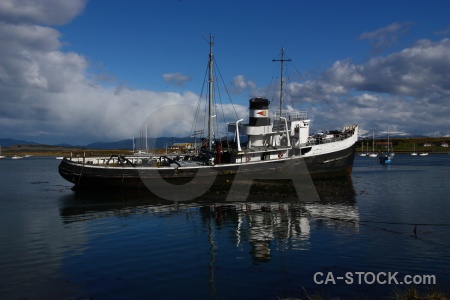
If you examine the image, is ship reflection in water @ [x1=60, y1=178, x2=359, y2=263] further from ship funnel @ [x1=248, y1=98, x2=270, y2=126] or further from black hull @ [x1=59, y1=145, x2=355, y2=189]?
ship funnel @ [x1=248, y1=98, x2=270, y2=126]

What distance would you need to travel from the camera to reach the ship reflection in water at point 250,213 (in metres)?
18.0

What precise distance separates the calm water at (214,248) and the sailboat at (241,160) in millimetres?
5880

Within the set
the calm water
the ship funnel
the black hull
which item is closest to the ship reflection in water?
the calm water

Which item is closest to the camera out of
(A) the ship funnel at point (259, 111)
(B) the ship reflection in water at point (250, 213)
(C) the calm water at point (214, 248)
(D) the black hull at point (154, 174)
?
(C) the calm water at point (214, 248)

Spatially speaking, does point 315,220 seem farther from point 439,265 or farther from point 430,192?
point 430,192

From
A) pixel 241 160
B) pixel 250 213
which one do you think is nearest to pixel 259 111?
pixel 241 160

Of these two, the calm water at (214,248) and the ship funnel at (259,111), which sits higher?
the ship funnel at (259,111)

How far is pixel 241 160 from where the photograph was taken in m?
37.4

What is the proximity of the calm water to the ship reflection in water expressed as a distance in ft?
0.23

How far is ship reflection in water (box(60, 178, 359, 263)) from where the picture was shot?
17969 mm

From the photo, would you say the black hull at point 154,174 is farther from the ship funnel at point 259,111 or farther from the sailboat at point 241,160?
the ship funnel at point 259,111

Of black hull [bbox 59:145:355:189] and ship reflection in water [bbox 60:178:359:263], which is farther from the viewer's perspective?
black hull [bbox 59:145:355:189]

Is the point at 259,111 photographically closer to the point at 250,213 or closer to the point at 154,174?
the point at 154,174

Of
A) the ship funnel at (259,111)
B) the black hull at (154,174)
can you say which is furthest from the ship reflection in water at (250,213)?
the ship funnel at (259,111)
